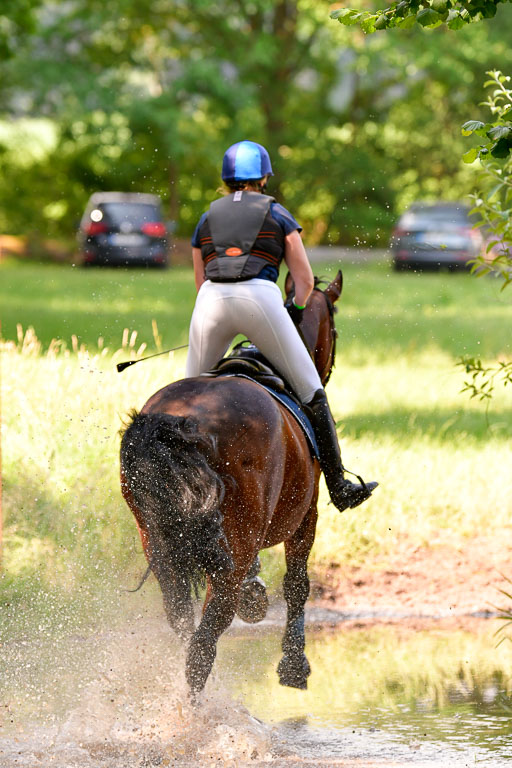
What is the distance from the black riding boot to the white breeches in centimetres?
9

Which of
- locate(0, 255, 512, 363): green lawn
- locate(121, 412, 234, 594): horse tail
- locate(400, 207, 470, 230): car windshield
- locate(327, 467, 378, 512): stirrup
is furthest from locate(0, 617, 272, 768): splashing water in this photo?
locate(400, 207, 470, 230): car windshield

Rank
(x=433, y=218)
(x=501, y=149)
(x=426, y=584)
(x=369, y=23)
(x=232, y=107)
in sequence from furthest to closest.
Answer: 1. (x=232, y=107)
2. (x=433, y=218)
3. (x=426, y=584)
4. (x=369, y=23)
5. (x=501, y=149)

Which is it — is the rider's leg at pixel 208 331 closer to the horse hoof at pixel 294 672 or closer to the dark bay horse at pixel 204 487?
the dark bay horse at pixel 204 487

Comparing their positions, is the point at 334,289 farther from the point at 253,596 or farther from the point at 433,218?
the point at 433,218

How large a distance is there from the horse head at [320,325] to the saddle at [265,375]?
539mm

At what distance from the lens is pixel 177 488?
5.58m

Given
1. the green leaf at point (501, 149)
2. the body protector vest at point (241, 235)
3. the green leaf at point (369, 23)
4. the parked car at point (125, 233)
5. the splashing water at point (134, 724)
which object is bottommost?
the parked car at point (125, 233)

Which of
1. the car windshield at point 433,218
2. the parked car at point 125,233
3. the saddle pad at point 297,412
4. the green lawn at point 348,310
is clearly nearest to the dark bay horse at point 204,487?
the saddle pad at point 297,412

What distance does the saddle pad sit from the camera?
6.31 m

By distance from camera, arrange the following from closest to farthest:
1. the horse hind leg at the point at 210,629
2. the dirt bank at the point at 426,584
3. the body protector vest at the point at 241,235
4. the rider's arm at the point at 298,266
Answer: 1. the horse hind leg at the point at 210,629
2. the body protector vest at the point at 241,235
3. the rider's arm at the point at 298,266
4. the dirt bank at the point at 426,584

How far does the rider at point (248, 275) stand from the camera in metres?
6.41

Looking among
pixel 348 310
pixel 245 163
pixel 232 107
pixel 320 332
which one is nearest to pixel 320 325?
pixel 320 332

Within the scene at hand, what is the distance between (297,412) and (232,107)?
29.9m

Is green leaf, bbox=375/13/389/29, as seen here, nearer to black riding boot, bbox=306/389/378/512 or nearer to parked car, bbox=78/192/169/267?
black riding boot, bbox=306/389/378/512
